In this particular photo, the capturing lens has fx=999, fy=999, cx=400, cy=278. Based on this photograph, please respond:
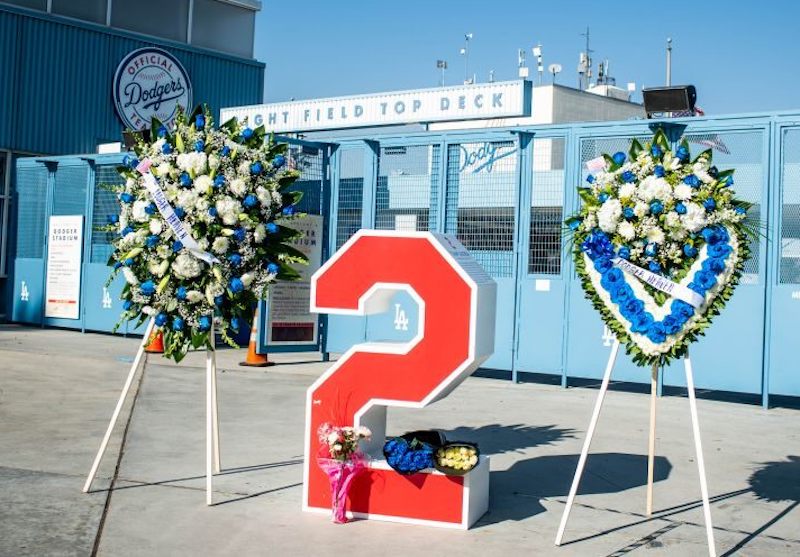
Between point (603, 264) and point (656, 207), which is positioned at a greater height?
point (656, 207)

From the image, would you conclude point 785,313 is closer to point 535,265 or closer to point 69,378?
point 535,265

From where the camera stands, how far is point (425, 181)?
13.5m

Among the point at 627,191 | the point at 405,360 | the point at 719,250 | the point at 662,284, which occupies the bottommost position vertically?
the point at 405,360

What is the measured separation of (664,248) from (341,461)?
227cm

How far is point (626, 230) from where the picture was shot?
5809mm

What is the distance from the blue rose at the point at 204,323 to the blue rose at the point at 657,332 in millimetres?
2752

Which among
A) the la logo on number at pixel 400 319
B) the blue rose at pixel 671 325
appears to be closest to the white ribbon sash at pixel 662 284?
the blue rose at pixel 671 325

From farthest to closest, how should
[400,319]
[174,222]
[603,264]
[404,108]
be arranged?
1. [404,108]
2. [400,319]
3. [174,222]
4. [603,264]

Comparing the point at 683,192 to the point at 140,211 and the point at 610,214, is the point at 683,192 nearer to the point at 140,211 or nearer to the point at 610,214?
the point at 610,214

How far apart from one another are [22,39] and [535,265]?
13.6m

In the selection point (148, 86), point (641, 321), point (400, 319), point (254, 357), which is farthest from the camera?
point (148, 86)

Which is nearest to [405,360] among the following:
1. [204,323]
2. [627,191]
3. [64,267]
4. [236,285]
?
[236,285]

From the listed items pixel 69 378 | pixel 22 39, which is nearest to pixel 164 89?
pixel 22 39

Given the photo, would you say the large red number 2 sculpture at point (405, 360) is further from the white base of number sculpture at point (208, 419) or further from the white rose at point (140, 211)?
the white rose at point (140, 211)
